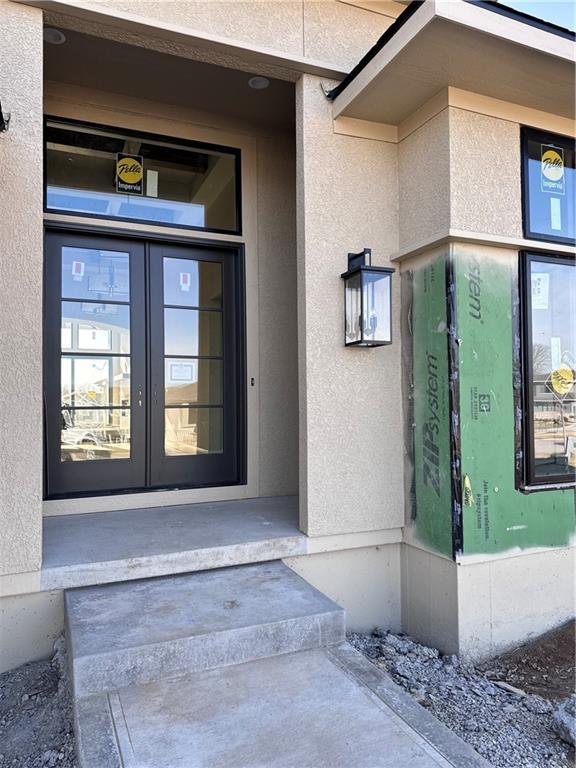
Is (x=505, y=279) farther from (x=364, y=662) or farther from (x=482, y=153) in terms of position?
(x=364, y=662)

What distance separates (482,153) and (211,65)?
182 cm

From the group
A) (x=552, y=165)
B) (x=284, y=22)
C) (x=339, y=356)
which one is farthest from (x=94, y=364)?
(x=552, y=165)

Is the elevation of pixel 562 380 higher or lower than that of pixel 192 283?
lower

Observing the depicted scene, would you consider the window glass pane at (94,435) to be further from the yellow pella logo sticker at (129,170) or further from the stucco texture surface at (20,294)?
the yellow pella logo sticker at (129,170)

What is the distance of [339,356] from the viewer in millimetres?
3240

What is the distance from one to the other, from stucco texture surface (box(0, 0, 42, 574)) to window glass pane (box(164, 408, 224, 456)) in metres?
1.49

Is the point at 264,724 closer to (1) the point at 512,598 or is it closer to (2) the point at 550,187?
(1) the point at 512,598

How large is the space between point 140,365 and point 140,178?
1438 millimetres

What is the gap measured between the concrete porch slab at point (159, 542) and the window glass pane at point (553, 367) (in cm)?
161

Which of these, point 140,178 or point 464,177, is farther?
point 140,178

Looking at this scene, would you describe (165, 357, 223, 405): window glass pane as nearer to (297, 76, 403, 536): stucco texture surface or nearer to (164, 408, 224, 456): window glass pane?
(164, 408, 224, 456): window glass pane

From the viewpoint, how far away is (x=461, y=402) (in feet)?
9.68

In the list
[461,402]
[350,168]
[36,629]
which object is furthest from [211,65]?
[36,629]

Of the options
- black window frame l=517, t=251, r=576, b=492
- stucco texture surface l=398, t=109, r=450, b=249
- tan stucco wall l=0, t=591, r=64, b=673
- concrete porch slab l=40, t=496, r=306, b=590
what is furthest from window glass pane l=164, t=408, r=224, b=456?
black window frame l=517, t=251, r=576, b=492
